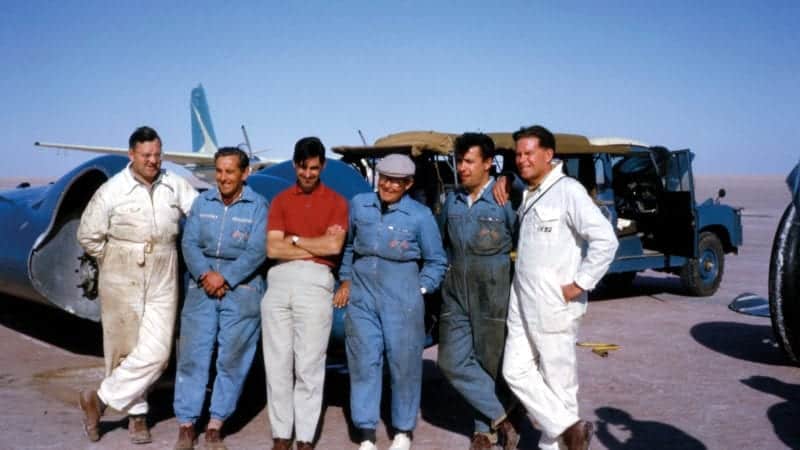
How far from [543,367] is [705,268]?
338 inches

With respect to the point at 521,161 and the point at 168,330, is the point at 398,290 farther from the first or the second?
the point at 168,330

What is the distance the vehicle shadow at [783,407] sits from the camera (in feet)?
15.3

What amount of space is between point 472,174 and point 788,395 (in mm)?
3384

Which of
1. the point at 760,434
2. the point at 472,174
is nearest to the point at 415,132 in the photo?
the point at 472,174

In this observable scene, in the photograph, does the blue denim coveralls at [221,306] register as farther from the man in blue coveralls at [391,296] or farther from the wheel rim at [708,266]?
the wheel rim at [708,266]

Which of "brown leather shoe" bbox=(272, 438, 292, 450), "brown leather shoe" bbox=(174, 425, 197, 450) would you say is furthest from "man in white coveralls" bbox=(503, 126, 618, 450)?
"brown leather shoe" bbox=(174, 425, 197, 450)

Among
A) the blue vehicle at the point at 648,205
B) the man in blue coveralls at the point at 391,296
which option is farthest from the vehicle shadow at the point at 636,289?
the man in blue coveralls at the point at 391,296

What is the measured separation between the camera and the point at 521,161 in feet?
12.7

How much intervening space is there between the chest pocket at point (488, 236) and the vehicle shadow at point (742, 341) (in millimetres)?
3999

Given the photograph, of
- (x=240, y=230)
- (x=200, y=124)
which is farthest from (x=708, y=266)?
(x=200, y=124)

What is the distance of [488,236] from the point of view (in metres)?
4.08

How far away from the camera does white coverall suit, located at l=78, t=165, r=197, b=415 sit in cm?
431

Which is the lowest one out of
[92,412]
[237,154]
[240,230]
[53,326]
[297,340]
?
[53,326]

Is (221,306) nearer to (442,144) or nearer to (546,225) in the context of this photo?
(546,225)
